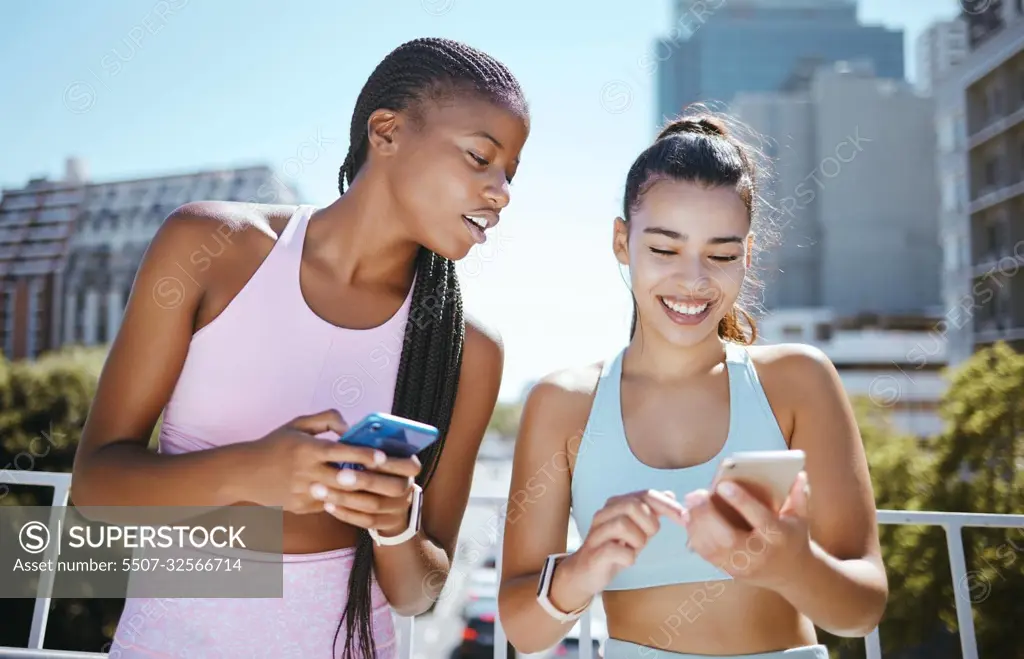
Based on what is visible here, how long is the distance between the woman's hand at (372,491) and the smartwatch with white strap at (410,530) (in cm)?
11

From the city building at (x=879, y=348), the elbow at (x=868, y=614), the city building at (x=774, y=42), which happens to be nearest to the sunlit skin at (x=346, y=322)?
the elbow at (x=868, y=614)

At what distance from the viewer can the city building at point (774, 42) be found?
412 ft

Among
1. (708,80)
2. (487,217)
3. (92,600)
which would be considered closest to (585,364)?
(487,217)

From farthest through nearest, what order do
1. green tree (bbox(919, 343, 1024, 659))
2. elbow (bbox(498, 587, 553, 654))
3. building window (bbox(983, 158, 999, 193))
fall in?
building window (bbox(983, 158, 999, 193))
green tree (bbox(919, 343, 1024, 659))
elbow (bbox(498, 587, 553, 654))

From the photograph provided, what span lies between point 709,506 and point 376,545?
86cm

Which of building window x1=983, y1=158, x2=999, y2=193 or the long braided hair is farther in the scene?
building window x1=983, y1=158, x2=999, y2=193

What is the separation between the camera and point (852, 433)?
1837 mm

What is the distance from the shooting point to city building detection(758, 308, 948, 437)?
2143 inches

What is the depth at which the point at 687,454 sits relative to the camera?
1.93 metres

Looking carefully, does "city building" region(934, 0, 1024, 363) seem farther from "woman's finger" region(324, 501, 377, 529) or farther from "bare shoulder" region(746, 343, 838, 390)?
"woman's finger" region(324, 501, 377, 529)

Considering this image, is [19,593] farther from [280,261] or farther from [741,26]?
[741,26]

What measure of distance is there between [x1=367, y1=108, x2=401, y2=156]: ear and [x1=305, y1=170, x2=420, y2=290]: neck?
3.3 inches

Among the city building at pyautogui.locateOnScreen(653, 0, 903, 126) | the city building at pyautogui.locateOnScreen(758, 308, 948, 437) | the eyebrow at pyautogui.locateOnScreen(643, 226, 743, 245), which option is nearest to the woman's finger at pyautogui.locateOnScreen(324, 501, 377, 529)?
the eyebrow at pyautogui.locateOnScreen(643, 226, 743, 245)

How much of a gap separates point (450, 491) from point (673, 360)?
2.22 ft
